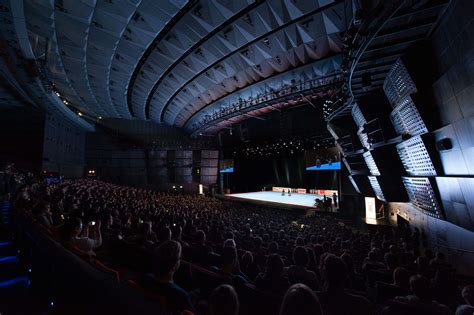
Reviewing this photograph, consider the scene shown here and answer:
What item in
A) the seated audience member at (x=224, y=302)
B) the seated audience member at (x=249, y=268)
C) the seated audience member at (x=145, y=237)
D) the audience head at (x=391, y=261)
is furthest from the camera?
the audience head at (x=391, y=261)

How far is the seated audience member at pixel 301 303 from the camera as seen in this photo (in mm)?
1533

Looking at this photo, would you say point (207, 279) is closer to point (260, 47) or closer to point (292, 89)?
point (260, 47)

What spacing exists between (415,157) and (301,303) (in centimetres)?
974

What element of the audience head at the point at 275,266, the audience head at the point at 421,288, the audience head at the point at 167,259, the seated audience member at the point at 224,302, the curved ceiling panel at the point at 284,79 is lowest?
the audience head at the point at 421,288

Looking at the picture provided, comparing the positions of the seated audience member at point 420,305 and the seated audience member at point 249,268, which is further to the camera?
the seated audience member at point 249,268

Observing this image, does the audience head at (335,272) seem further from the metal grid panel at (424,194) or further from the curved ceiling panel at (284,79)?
the curved ceiling panel at (284,79)

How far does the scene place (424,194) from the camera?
29.7 ft

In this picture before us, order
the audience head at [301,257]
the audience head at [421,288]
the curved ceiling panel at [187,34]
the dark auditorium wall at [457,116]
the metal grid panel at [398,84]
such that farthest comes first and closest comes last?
the curved ceiling panel at [187,34] → the metal grid panel at [398,84] → the dark auditorium wall at [457,116] → the audience head at [301,257] → the audience head at [421,288]

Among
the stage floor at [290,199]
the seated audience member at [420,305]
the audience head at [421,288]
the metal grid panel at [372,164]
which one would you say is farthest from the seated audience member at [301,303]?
the stage floor at [290,199]

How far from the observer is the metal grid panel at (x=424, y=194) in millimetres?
8367

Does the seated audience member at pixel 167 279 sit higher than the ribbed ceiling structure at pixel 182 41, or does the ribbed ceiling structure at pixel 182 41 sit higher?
the ribbed ceiling structure at pixel 182 41

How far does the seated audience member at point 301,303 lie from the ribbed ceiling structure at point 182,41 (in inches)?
451

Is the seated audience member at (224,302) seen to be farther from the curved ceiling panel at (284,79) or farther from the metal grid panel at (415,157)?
the curved ceiling panel at (284,79)

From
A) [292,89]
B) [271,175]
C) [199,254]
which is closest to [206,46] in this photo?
[292,89]
